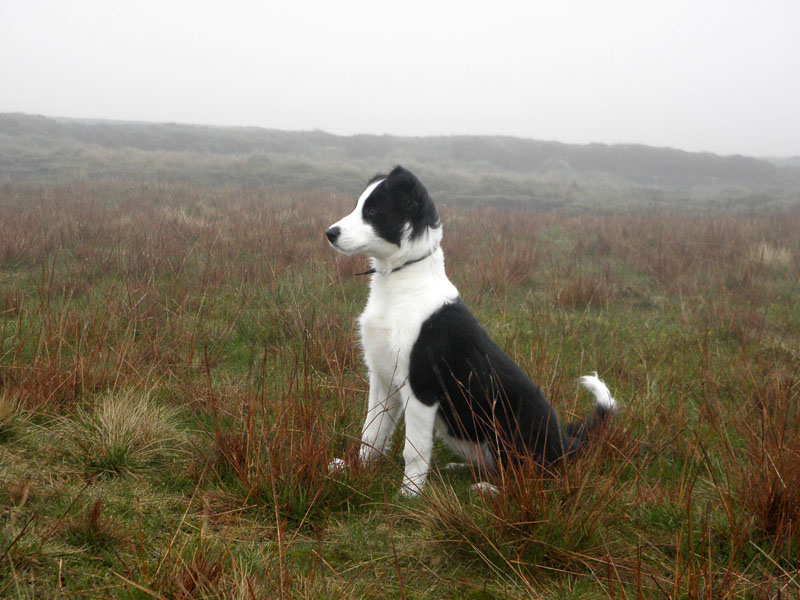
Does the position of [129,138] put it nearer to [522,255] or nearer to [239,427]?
[522,255]

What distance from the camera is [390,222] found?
2590 millimetres

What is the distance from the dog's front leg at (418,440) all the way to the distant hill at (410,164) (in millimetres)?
16766

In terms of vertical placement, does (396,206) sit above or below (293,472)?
above

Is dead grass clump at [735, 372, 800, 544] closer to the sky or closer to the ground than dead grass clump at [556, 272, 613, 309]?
closer to the sky

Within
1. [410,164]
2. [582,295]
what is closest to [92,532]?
[582,295]

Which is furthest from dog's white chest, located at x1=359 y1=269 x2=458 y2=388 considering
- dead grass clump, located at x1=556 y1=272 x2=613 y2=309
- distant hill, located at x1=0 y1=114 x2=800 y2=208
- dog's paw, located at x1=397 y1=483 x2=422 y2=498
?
distant hill, located at x1=0 y1=114 x2=800 y2=208

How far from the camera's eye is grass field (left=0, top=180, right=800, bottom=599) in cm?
187

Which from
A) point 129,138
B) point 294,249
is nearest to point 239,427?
point 294,249

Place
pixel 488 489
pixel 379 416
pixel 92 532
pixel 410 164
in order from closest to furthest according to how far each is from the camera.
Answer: pixel 92 532
pixel 488 489
pixel 379 416
pixel 410 164

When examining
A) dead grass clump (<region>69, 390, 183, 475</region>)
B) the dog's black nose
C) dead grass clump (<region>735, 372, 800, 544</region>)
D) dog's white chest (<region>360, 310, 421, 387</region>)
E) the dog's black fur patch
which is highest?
the dog's black fur patch

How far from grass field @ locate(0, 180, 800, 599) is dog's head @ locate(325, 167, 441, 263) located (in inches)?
25.3

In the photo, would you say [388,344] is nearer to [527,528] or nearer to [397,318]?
[397,318]

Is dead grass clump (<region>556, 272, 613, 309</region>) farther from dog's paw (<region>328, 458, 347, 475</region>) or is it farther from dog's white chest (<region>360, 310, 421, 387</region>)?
dog's paw (<region>328, 458, 347, 475</region>)

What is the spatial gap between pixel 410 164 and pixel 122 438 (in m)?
29.0
